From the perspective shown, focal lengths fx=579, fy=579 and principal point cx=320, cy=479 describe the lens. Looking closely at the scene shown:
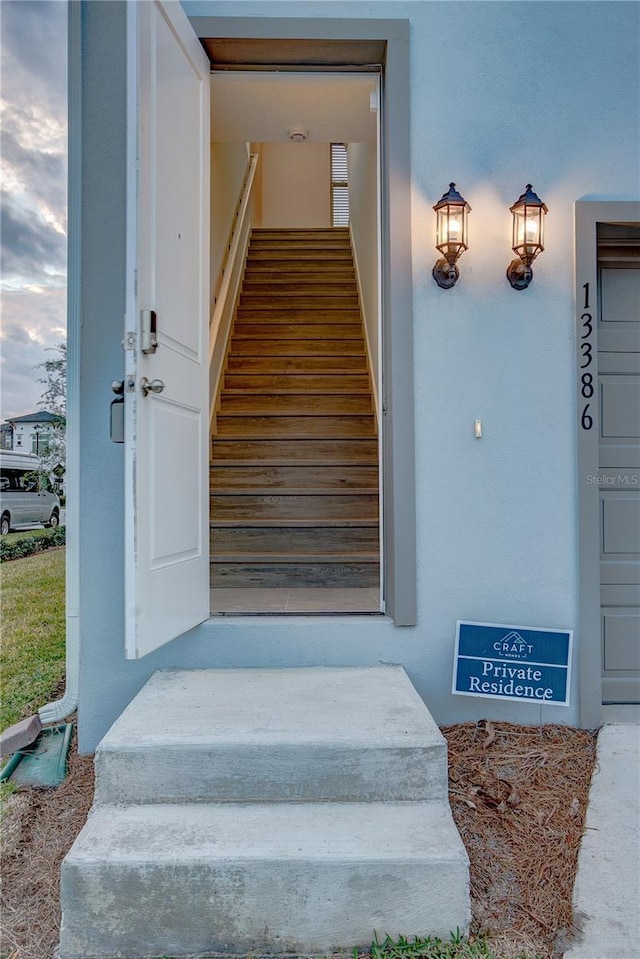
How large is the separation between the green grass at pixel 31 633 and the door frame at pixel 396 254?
1777 mm

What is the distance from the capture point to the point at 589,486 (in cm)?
234

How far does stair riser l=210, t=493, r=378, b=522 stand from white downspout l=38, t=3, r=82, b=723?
1.40 metres

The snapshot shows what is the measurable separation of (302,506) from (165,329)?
75.9 inches

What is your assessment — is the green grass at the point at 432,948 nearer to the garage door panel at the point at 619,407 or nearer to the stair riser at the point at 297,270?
the garage door panel at the point at 619,407

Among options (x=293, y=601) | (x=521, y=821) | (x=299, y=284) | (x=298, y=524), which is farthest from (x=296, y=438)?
(x=521, y=821)

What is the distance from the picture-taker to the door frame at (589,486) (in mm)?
2318

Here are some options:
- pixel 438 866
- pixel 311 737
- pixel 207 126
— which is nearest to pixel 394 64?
pixel 207 126

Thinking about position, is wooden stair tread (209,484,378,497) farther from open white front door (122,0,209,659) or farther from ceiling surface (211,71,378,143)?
ceiling surface (211,71,378,143)

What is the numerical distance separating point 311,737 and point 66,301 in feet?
6.17

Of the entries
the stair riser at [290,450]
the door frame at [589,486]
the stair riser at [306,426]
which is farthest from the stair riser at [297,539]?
the door frame at [589,486]

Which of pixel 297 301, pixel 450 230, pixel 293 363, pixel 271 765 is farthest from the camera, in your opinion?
pixel 297 301

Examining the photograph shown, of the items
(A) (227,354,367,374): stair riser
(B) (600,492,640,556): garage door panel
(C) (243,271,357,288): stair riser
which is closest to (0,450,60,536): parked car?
(A) (227,354,367,374): stair riser

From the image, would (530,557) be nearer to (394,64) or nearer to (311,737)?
(311,737)

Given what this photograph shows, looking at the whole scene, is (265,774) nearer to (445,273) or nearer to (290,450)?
(445,273)
